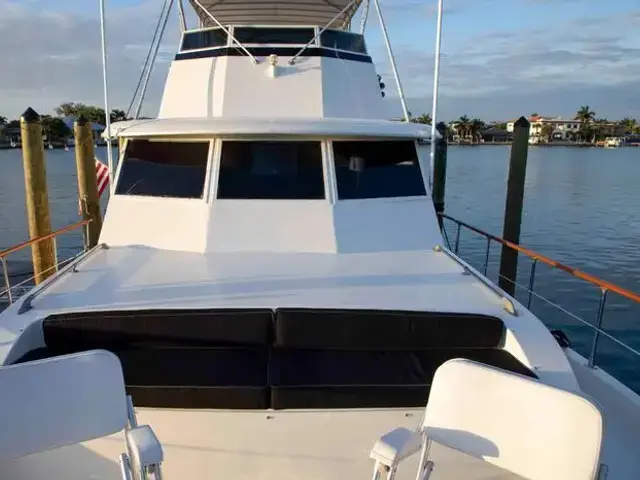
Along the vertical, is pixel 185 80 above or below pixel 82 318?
above

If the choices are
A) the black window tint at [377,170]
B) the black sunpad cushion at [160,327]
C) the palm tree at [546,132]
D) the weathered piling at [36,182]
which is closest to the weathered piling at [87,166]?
the weathered piling at [36,182]

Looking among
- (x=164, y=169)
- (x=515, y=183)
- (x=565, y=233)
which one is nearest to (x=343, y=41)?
(x=164, y=169)

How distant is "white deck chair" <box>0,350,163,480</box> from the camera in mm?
2252

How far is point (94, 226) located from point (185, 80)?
5523mm

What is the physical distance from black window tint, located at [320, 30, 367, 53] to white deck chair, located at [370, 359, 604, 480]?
4.92 meters

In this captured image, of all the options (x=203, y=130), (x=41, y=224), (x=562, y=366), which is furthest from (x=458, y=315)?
(x=41, y=224)

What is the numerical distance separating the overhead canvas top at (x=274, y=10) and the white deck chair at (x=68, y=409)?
19.3 feet

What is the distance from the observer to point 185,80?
6465 millimetres

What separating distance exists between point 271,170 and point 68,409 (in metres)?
3.40

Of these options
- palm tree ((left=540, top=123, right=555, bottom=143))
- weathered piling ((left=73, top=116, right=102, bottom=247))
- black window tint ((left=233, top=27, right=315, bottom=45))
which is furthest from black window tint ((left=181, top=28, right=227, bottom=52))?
palm tree ((left=540, top=123, right=555, bottom=143))

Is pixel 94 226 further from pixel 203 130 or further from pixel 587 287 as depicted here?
pixel 587 287

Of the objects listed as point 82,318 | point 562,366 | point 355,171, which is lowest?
point 562,366

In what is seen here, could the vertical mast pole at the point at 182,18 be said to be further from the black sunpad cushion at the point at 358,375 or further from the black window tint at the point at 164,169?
the black sunpad cushion at the point at 358,375

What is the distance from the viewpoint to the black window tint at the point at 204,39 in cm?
635
